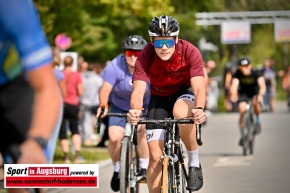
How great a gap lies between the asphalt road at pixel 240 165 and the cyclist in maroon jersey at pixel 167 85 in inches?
136

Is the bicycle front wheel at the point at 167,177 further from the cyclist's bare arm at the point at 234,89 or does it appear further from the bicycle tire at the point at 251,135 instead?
the cyclist's bare arm at the point at 234,89

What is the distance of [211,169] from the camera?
15.2 m

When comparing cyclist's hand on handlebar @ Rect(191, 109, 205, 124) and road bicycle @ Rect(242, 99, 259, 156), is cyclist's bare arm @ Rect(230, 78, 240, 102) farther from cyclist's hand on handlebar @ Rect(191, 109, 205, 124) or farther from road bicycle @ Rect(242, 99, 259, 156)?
cyclist's hand on handlebar @ Rect(191, 109, 205, 124)

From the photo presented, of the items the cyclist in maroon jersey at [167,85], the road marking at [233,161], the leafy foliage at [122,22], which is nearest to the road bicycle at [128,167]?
the cyclist in maroon jersey at [167,85]

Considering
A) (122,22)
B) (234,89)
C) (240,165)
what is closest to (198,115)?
(240,165)

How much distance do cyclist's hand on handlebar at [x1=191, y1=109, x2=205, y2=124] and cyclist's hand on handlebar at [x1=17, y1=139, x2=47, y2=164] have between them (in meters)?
4.03

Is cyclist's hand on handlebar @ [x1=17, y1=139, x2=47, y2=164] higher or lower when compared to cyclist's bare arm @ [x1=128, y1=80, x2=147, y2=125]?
lower

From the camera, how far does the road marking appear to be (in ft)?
52.6

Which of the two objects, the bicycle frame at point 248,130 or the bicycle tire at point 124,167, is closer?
the bicycle tire at point 124,167

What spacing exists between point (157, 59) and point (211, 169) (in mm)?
7238

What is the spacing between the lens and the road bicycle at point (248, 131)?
17.8m

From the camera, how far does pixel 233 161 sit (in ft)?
54.7

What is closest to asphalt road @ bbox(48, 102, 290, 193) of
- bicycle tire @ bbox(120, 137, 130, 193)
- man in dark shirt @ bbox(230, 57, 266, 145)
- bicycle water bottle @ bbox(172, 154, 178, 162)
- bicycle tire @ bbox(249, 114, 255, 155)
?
bicycle tire @ bbox(249, 114, 255, 155)

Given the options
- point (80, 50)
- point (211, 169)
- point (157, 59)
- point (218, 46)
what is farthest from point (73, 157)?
point (218, 46)
